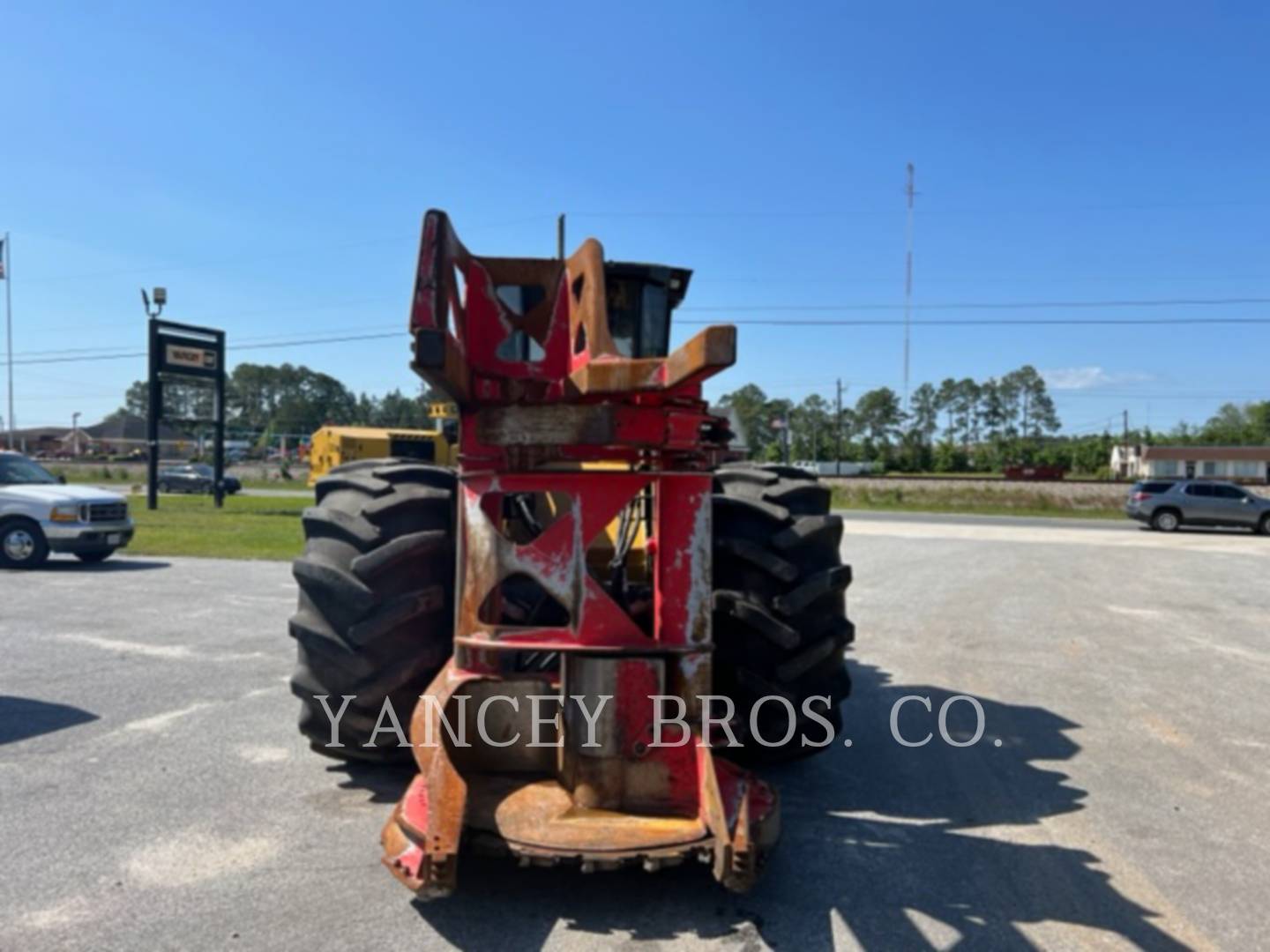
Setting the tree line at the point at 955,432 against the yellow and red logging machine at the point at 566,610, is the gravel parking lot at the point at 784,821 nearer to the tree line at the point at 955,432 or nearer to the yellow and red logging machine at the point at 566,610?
the yellow and red logging machine at the point at 566,610

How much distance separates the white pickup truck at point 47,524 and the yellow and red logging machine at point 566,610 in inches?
461

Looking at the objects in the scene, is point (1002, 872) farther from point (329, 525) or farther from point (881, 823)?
point (329, 525)

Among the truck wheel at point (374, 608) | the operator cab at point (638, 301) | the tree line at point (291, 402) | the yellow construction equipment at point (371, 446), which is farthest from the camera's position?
the tree line at point (291, 402)

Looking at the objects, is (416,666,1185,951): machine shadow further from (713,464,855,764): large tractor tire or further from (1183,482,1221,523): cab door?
(1183,482,1221,523): cab door

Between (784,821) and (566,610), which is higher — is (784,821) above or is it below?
below

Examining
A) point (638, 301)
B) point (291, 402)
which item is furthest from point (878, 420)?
point (638, 301)

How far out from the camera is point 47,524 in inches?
563

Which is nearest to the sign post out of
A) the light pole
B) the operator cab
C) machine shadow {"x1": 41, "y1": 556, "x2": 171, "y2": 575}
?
the light pole

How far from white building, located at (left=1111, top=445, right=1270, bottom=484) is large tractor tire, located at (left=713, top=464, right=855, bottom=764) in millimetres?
81591

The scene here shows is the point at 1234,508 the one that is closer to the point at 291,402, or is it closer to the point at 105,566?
the point at 105,566

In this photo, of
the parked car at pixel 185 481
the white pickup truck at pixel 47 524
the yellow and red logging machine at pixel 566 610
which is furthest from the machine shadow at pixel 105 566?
the parked car at pixel 185 481

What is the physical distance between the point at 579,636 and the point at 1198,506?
97.2 ft

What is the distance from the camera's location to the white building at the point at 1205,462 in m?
77.1

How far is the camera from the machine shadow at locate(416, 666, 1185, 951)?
3.38 meters
